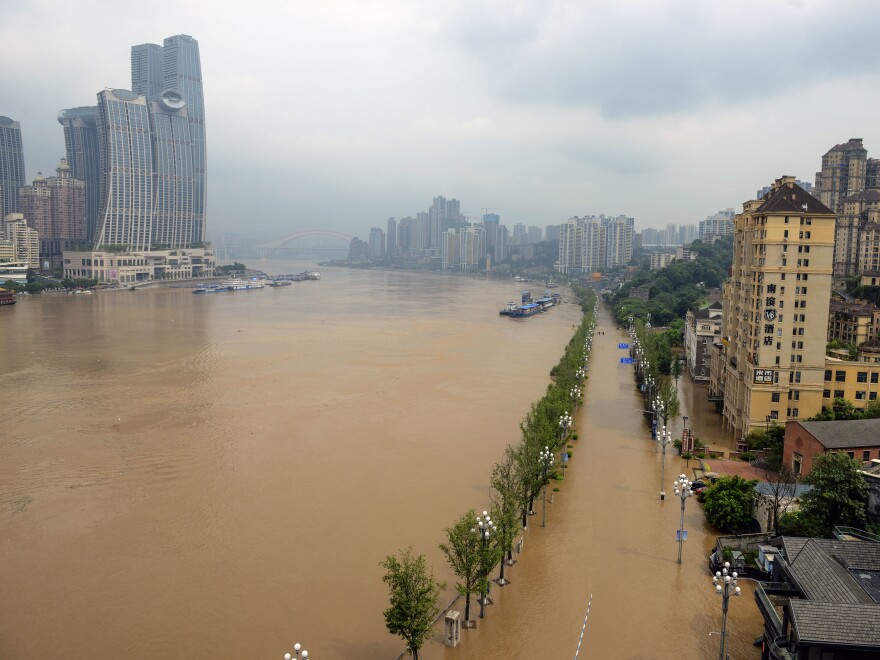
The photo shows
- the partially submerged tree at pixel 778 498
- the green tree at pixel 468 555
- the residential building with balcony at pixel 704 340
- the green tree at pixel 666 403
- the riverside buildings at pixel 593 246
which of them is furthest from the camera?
the riverside buildings at pixel 593 246

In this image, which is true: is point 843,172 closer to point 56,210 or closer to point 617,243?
point 617,243

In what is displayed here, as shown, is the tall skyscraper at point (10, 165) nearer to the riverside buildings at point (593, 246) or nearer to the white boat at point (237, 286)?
the white boat at point (237, 286)

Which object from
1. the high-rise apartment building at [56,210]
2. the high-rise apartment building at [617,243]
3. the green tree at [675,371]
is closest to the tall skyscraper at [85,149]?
the high-rise apartment building at [56,210]

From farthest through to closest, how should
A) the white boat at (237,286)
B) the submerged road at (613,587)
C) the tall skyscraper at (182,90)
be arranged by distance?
the tall skyscraper at (182,90)
the white boat at (237,286)
the submerged road at (613,587)

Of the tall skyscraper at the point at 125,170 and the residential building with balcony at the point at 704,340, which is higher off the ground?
A: the tall skyscraper at the point at 125,170

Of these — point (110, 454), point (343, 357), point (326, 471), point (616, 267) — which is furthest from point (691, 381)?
point (616, 267)

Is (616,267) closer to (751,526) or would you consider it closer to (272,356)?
(272,356)
